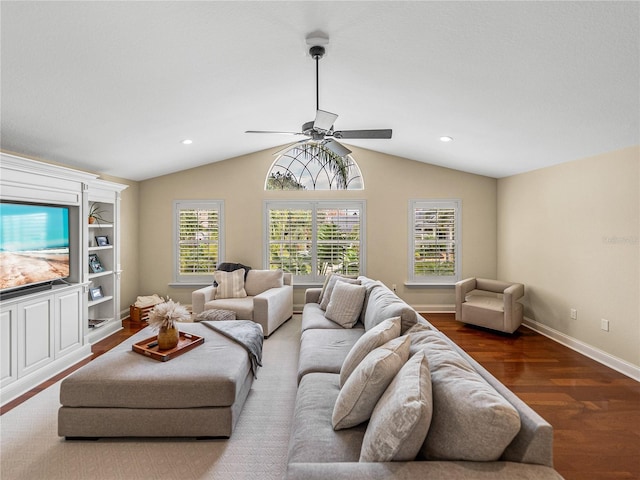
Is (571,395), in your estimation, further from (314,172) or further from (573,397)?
(314,172)

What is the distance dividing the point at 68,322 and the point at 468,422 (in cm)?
395

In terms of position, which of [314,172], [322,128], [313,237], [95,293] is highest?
[314,172]

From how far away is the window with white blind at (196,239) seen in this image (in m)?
5.78

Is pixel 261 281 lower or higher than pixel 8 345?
higher

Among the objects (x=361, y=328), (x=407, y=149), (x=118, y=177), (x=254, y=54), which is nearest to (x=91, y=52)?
(x=254, y=54)

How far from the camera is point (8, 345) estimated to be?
Result: 2834 mm

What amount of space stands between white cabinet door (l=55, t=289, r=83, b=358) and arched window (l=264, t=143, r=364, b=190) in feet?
10.7

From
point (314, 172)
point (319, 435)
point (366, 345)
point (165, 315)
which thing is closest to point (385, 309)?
point (366, 345)

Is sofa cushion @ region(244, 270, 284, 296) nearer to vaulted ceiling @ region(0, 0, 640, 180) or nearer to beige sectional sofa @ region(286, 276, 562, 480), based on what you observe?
vaulted ceiling @ region(0, 0, 640, 180)

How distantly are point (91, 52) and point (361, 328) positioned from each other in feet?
10.3

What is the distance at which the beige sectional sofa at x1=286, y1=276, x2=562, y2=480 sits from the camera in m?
1.22

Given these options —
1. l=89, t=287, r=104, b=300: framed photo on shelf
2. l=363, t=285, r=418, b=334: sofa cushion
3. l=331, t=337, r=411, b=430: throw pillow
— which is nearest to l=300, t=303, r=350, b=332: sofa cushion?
l=363, t=285, r=418, b=334: sofa cushion

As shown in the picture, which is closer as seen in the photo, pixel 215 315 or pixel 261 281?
pixel 215 315

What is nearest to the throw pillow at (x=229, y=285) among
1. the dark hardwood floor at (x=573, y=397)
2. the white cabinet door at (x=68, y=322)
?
the white cabinet door at (x=68, y=322)
